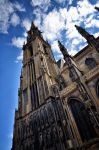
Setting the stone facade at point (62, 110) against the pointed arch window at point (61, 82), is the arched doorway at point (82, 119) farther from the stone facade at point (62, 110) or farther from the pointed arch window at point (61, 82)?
the pointed arch window at point (61, 82)

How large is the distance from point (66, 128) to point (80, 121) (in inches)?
58.3

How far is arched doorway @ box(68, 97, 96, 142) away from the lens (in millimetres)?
13134

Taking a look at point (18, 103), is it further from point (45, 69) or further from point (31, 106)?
point (45, 69)

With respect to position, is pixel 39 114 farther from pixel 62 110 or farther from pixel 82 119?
pixel 82 119

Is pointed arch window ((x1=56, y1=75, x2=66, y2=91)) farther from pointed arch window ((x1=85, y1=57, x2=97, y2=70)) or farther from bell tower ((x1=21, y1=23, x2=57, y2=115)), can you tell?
pointed arch window ((x1=85, y1=57, x2=97, y2=70))

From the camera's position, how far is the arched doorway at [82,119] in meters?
13.1

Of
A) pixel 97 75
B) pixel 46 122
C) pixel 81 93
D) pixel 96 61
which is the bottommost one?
pixel 46 122

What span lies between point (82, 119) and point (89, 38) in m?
8.98

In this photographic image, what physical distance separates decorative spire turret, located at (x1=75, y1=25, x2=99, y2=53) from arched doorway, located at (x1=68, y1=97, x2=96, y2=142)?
19.3 ft

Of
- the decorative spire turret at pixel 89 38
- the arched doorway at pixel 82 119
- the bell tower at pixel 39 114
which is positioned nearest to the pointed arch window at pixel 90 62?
the decorative spire turret at pixel 89 38

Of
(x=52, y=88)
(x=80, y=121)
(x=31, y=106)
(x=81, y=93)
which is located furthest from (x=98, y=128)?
(x=31, y=106)

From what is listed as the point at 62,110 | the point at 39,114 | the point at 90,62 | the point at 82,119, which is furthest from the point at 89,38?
the point at 39,114

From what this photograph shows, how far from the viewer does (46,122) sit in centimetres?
1535

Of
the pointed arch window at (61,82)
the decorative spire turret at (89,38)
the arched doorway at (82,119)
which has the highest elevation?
the decorative spire turret at (89,38)
